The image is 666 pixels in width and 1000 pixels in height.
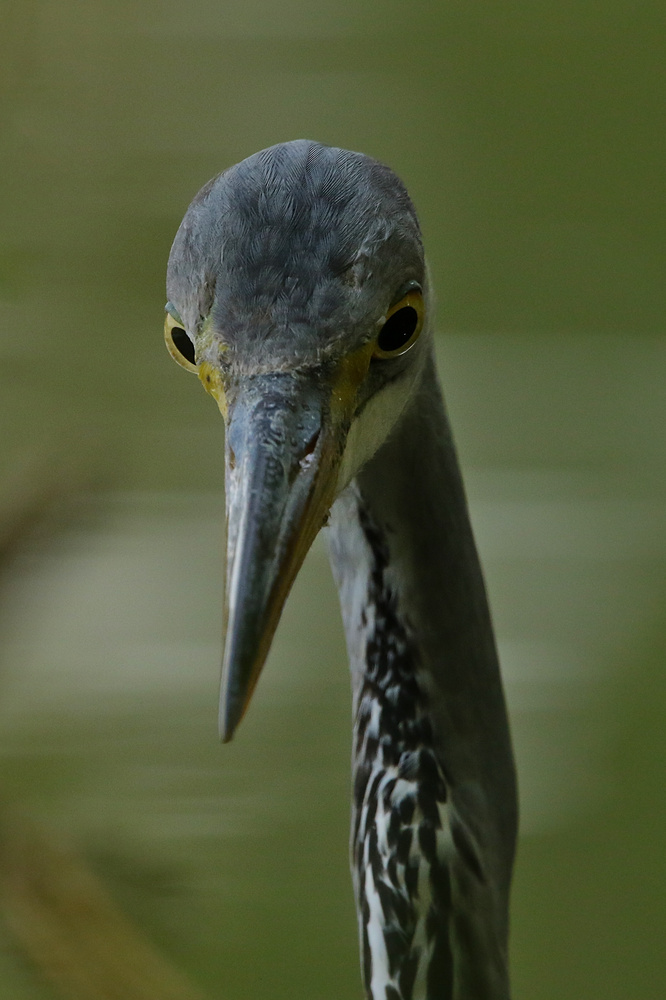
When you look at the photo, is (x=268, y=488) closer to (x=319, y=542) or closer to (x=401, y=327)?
(x=401, y=327)

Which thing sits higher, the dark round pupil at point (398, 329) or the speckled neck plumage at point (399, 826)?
the dark round pupil at point (398, 329)

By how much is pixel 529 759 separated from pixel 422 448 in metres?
1.36

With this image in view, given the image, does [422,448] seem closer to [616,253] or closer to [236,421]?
[236,421]

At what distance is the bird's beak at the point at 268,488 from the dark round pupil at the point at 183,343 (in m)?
0.05

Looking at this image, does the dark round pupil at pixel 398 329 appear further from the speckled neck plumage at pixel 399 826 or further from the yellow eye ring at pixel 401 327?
the speckled neck plumage at pixel 399 826

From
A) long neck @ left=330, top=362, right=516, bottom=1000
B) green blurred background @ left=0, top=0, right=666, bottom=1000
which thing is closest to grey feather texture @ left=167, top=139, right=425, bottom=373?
long neck @ left=330, top=362, right=516, bottom=1000

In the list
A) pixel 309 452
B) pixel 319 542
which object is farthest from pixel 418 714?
pixel 319 542

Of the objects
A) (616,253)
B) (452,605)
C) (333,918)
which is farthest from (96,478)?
(452,605)

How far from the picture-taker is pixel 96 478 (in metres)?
2.66

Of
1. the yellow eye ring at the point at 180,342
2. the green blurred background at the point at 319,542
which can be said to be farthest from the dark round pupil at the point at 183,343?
the green blurred background at the point at 319,542

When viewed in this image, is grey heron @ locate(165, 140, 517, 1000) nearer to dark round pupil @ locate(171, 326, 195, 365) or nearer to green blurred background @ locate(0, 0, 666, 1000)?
dark round pupil @ locate(171, 326, 195, 365)

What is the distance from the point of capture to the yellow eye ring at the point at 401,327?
0.91 m

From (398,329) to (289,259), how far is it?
0.10 metres

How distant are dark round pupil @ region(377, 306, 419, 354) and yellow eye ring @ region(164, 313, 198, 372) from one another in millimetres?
146
